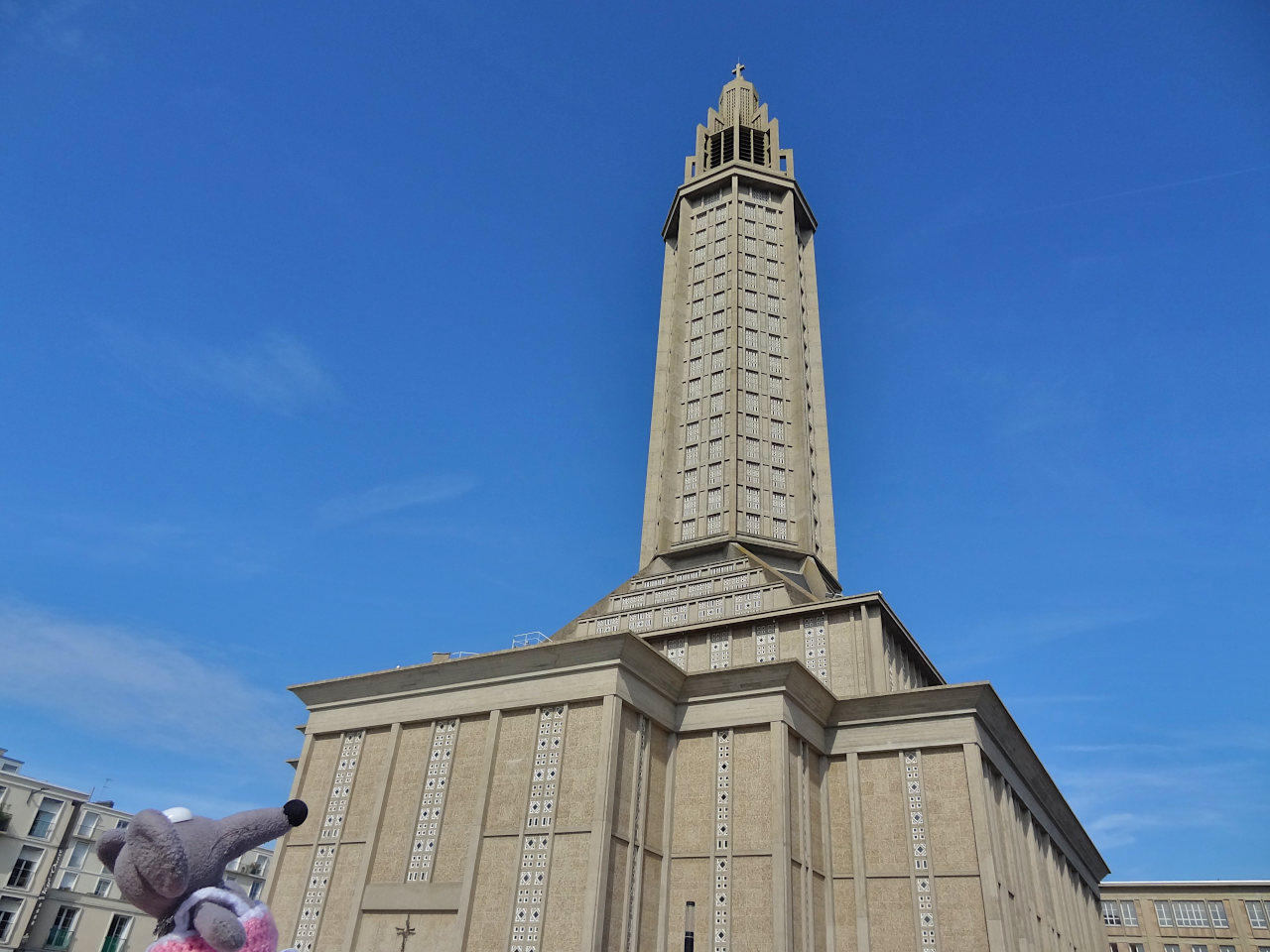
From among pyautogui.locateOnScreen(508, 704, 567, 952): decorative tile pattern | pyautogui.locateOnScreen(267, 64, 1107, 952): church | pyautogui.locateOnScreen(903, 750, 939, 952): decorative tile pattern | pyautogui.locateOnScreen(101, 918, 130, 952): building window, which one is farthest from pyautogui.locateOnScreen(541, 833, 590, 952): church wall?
pyautogui.locateOnScreen(101, 918, 130, 952): building window

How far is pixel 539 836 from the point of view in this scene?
23.2 meters

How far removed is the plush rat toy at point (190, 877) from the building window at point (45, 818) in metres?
50.0

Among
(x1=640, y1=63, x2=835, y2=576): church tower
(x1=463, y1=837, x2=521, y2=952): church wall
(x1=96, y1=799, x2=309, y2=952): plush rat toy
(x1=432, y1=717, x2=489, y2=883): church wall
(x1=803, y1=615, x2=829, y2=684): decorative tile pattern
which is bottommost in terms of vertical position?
(x1=96, y1=799, x2=309, y2=952): plush rat toy

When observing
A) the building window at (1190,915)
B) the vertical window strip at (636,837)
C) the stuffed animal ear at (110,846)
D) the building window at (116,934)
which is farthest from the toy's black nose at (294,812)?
the building window at (1190,915)

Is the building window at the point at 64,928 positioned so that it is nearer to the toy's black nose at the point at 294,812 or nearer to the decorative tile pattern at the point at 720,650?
the decorative tile pattern at the point at 720,650

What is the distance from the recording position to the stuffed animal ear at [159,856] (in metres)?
7.46

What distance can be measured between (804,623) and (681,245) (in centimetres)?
2508

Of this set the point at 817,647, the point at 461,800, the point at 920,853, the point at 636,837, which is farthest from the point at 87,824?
the point at 920,853

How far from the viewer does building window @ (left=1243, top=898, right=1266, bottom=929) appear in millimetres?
55625

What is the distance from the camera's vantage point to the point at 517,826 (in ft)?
77.5

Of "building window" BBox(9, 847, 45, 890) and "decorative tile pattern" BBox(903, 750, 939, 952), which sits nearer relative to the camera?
"decorative tile pattern" BBox(903, 750, 939, 952)

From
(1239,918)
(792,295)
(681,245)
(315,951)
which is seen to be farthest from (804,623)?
(1239,918)

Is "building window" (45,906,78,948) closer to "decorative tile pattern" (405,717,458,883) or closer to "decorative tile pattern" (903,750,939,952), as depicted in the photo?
"decorative tile pattern" (405,717,458,883)

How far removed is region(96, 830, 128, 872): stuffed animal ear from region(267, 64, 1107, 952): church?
15.3 meters
